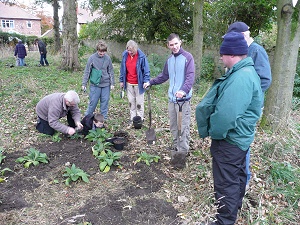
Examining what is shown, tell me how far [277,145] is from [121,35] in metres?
14.1

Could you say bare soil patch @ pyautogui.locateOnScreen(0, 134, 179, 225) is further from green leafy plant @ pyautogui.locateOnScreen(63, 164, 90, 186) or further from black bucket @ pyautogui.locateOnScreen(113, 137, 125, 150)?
black bucket @ pyautogui.locateOnScreen(113, 137, 125, 150)

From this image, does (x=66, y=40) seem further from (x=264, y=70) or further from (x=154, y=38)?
(x=264, y=70)

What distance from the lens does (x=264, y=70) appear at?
2.98 meters

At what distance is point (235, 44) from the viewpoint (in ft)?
7.81


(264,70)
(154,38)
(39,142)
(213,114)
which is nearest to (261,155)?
(264,70)

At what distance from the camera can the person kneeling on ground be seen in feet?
16.2

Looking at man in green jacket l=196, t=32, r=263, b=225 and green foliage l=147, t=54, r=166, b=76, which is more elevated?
green foliage l=147, t=54, r=166, b=76

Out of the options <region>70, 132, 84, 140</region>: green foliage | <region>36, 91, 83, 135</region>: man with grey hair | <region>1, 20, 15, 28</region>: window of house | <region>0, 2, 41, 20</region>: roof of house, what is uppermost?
<region>0, 2, 41, 20</region>: roof of house

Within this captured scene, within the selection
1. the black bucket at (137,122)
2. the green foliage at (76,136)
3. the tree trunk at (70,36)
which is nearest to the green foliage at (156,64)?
the tree trunk at (70,36)

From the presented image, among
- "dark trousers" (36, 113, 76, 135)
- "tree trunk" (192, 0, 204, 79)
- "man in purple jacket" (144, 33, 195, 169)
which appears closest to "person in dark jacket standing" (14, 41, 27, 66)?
"tree trunk" (192, 0, 204, 79)

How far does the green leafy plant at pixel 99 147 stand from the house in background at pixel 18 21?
165ft

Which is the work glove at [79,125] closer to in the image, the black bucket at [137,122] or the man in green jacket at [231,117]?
the black bucket at [137,122]

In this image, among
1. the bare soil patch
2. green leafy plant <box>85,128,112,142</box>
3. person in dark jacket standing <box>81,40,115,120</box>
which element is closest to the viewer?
the bare soil patch

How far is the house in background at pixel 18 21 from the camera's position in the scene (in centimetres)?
4706
